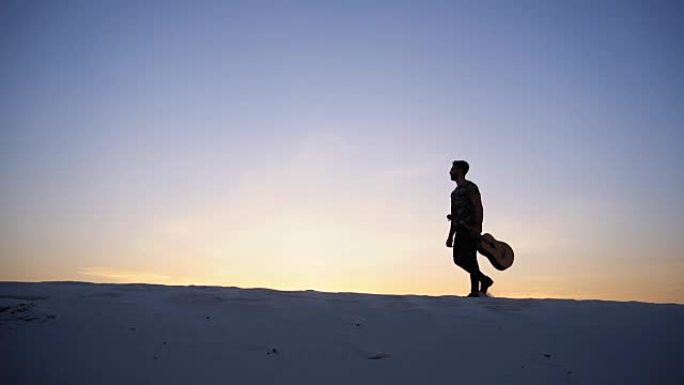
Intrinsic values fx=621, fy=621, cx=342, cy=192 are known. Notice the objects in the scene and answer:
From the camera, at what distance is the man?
8.26 metres

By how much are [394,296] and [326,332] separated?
1.93 meters

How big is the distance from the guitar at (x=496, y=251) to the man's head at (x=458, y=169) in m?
0.57

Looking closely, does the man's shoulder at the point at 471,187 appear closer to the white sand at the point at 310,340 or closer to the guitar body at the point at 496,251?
the guitar body at the point at 496,251

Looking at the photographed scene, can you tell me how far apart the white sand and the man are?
1.47 metres

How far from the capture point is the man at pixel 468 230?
8258mm

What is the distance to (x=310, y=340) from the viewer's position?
5109 millimetres

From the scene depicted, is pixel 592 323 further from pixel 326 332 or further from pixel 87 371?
pixel 87 371

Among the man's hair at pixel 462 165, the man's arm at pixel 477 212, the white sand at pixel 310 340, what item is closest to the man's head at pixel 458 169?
the man's hair at pixel 462 165

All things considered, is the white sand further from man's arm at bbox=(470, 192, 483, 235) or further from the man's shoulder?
the man's shoulder

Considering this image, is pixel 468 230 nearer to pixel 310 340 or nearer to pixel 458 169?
pixel 458 169

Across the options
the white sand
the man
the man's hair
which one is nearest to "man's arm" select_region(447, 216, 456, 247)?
the man

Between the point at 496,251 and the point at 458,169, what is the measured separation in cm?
128

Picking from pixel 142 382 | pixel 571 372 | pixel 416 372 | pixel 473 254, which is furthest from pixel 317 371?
pixel 473 254

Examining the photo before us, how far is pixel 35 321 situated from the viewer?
5043mm
